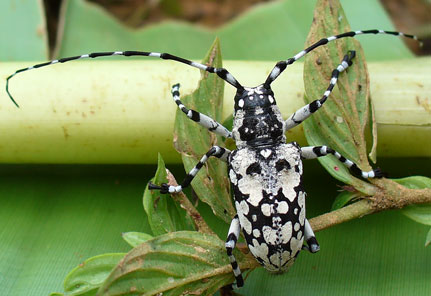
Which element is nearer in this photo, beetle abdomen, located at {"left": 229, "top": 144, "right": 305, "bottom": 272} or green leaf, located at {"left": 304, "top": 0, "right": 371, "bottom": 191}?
beetle abdomen, located at {"left": 229, "top": 144, "right": 305, "bottom": 272}

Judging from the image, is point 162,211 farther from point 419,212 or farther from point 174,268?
point 419,212

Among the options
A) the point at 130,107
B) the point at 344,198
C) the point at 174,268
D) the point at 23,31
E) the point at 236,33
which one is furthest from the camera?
the point at 236,33

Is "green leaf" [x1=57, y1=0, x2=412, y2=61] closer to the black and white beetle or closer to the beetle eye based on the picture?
the black and white beetle

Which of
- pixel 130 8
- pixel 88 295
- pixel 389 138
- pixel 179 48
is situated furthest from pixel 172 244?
pixel 130 8

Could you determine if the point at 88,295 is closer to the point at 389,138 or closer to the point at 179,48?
the point at 389,138

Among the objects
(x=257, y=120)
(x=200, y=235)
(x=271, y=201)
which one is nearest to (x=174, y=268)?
(x=200, y=235)

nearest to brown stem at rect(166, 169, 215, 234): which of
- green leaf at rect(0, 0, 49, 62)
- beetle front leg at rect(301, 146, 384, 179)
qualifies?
beetle front leg at rect(301, 146, 384, 179)

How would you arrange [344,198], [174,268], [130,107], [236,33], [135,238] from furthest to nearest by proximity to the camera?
[236,33]
[130,107]
[344,198]
[135,238]
[174,268]
